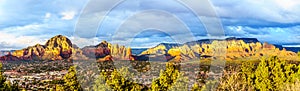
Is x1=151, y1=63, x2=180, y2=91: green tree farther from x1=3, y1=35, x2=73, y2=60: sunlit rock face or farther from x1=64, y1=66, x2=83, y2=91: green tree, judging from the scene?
x1=3, y1=35, x2=73, y2=60: sunlit rock face

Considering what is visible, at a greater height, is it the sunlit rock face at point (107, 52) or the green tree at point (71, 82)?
the sunlit rock face at point (107, 52)

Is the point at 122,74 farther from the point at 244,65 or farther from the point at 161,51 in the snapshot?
the point at 244,65

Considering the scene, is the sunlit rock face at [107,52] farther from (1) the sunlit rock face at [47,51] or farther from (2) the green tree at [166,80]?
(1) the sunlit rock face at [47,51]

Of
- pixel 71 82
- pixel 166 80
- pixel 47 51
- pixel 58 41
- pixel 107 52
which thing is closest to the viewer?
pixel 166 80

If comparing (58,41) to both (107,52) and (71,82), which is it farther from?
(71,82)

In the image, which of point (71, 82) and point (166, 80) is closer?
point (166, 80)

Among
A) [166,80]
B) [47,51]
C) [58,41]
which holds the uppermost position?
[58,41]

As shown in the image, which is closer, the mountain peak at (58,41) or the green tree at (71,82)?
the green tree at (71,82)

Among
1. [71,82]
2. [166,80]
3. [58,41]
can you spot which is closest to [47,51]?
[58,41]

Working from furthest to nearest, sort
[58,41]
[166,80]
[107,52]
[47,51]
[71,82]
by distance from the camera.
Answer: [58,41] → [47,51] → [107,52] → [71,82] → [166,80]

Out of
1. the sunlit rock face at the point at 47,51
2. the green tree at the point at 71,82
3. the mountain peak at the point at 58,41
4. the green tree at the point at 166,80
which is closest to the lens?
the green tree at the point at 166,80

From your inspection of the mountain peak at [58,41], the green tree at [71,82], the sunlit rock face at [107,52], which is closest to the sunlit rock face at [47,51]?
the mountain peak at [58,41]

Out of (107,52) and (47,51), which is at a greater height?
(47,51)
